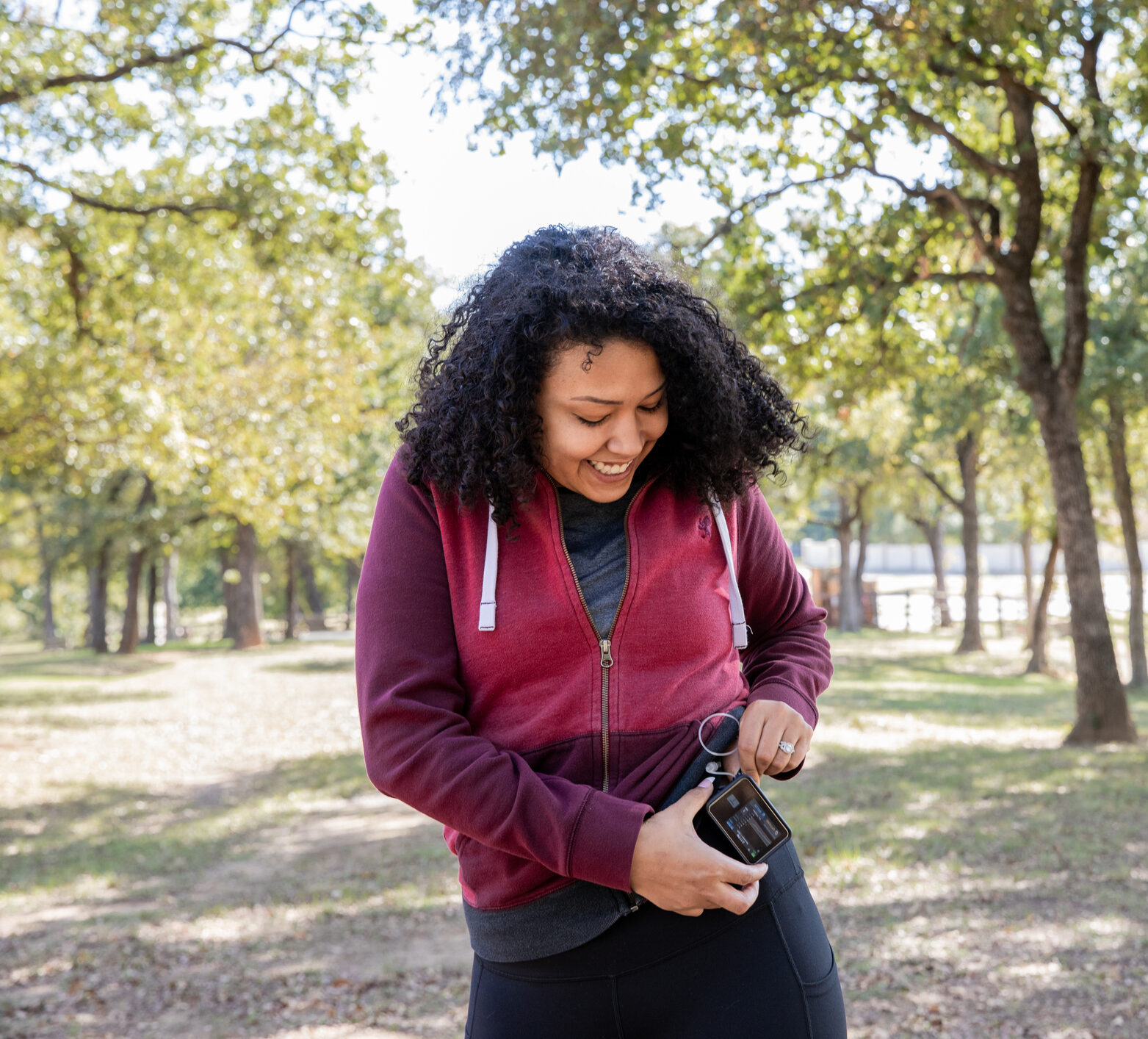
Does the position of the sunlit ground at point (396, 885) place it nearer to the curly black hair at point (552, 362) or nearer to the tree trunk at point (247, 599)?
the curly black hair at point (552, 362)

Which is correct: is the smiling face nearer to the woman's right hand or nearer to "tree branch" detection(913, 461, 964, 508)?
the woman's right hand

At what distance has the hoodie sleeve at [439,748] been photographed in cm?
149

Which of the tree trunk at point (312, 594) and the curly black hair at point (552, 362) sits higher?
the curly black hair at point (552, 362)

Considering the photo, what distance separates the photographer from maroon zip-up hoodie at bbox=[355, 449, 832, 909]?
1507mm

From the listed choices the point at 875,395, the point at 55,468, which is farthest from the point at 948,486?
the point at 55,468

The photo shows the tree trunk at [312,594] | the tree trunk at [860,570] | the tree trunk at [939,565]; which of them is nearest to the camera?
the tree trunk at [860,570]

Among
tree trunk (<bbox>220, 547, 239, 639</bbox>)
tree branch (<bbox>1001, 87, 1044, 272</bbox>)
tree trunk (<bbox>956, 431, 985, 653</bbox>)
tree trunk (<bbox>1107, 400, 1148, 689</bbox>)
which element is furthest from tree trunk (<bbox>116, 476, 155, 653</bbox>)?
tree branch (<bbox>1001, 87, 1044, 272</bbox>)

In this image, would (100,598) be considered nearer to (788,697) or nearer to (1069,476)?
(1069,476)

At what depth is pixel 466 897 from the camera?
1.73 m

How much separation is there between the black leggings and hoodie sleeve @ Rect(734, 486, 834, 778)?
319 millimetres

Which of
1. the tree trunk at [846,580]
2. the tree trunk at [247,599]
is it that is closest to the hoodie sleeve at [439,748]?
the tree trunk at [247,599]

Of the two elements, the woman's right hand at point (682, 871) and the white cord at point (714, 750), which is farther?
the white cord at point (714, 750)

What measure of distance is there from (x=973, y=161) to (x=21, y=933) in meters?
9.38

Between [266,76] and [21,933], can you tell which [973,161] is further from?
[21,933]
